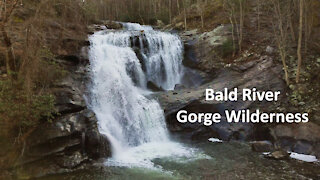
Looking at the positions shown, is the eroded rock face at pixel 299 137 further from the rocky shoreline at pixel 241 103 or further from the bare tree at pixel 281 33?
the bare tree at pixel 281 33

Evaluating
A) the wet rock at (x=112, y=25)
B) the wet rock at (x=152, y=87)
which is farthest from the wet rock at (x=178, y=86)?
the wet rock at (x=112, y=25)

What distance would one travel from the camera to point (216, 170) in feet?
31.5

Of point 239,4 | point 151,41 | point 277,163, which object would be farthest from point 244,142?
point 239,4

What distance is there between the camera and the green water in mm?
9102

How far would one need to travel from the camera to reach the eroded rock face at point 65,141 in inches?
366

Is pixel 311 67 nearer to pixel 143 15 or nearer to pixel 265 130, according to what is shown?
pixel 265 130

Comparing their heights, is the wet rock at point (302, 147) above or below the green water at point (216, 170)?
above

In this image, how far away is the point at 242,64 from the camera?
16609 mm

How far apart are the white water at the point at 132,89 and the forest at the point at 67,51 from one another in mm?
1605

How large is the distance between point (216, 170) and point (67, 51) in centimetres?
985

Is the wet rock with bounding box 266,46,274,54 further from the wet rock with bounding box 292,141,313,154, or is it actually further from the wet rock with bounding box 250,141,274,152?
the wet rock with bounding box 250,141,274,152

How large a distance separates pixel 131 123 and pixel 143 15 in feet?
79.6

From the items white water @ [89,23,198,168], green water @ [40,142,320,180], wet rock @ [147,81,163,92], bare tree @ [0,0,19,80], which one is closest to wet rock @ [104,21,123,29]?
white water @ [89,23,198,168]

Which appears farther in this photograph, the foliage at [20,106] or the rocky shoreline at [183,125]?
the rocky shoreline at [183,125]
